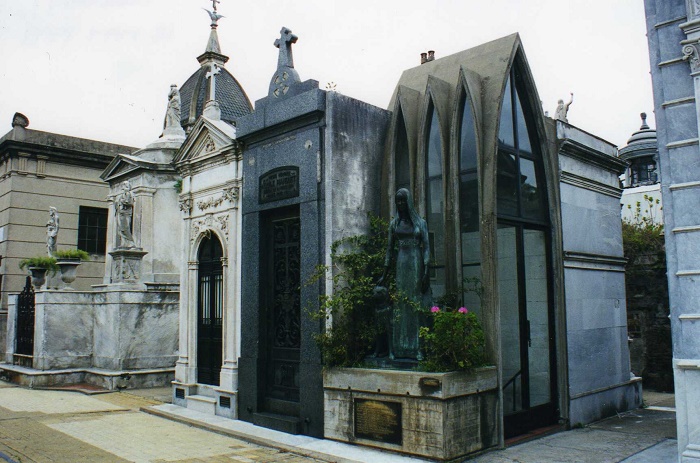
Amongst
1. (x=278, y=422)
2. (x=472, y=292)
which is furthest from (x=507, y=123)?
(x=278, y=422)

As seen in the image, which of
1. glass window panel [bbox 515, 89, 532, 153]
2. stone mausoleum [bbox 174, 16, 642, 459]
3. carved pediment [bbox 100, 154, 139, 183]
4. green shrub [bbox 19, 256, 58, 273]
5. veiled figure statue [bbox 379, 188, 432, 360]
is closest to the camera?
veiled figure statue [bbox 379, 188, 432, 360]

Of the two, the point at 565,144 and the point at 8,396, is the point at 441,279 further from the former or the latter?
the point at 8,396

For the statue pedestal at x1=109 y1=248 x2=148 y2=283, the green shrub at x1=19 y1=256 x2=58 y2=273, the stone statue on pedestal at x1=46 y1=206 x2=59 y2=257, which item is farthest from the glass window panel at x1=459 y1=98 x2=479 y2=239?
the stone statue on pedestal at x1=46 y1=206 x2=59 y2=257

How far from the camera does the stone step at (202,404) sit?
34.7 feet

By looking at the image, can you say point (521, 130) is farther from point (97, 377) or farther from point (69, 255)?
point (69, 255)

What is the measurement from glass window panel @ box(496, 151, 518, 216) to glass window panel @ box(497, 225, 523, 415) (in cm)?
32

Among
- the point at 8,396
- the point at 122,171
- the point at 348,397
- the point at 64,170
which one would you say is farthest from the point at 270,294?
the point at 64,170

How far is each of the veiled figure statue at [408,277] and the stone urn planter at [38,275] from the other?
434 inches

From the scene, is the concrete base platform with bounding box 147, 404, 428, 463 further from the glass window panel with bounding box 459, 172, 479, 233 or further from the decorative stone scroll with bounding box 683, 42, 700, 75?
the decorative stone scroll with bounding box 683, 42, 700, 75

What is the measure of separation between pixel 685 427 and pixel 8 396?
1263cm

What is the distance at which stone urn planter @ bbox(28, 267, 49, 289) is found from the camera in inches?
614

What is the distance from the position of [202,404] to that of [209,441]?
2152mm

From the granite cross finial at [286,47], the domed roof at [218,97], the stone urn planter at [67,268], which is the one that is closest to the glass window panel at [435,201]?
the granite cross finial at [286,47]

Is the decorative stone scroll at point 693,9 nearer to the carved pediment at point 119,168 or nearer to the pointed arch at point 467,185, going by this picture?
the pointed arch at point 467,185
